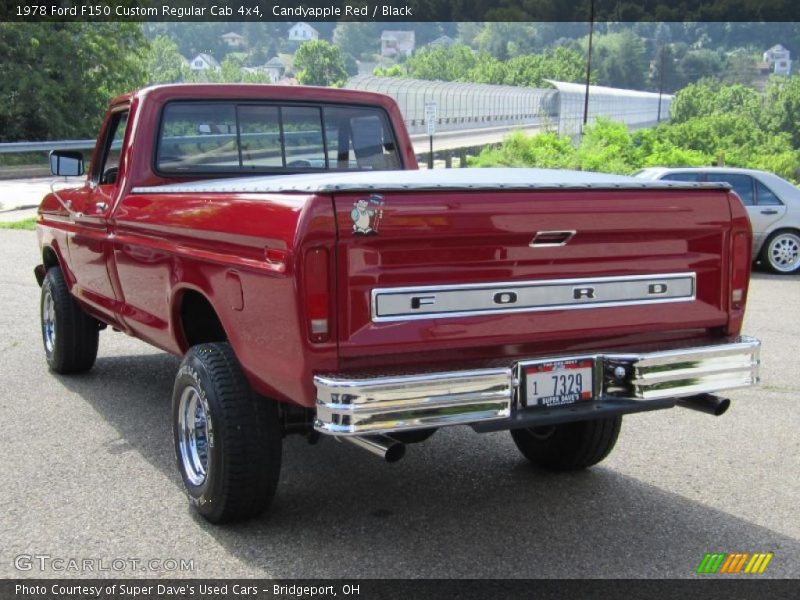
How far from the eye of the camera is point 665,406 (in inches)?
161

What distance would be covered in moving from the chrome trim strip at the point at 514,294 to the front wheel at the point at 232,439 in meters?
0.82

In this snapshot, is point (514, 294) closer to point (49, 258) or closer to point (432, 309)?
point (432, 309)

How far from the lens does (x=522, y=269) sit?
152 inches

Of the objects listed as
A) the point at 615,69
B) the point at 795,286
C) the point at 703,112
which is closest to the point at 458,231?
the point at 795,286

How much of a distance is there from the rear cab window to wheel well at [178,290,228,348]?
1.08 meters

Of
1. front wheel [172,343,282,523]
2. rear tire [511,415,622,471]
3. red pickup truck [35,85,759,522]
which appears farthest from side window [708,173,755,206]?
front wheel [172,343,282,523]

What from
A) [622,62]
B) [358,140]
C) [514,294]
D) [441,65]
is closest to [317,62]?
[441,65]

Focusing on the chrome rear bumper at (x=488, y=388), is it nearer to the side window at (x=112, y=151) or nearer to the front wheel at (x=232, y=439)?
the front wheel at (x=232, y=439)

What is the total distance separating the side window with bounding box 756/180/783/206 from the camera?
1360 centimetres

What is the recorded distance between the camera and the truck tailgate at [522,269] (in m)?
3.60

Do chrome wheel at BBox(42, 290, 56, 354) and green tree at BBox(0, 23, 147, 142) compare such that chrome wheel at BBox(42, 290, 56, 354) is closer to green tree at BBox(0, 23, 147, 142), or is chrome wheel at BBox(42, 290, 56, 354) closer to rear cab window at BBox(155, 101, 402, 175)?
rear cab window at BBox(155, 101, 402, 175)

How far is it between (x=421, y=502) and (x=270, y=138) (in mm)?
2429

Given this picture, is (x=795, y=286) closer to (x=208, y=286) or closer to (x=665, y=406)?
(x=665, y=406)

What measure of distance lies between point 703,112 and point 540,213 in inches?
4967
